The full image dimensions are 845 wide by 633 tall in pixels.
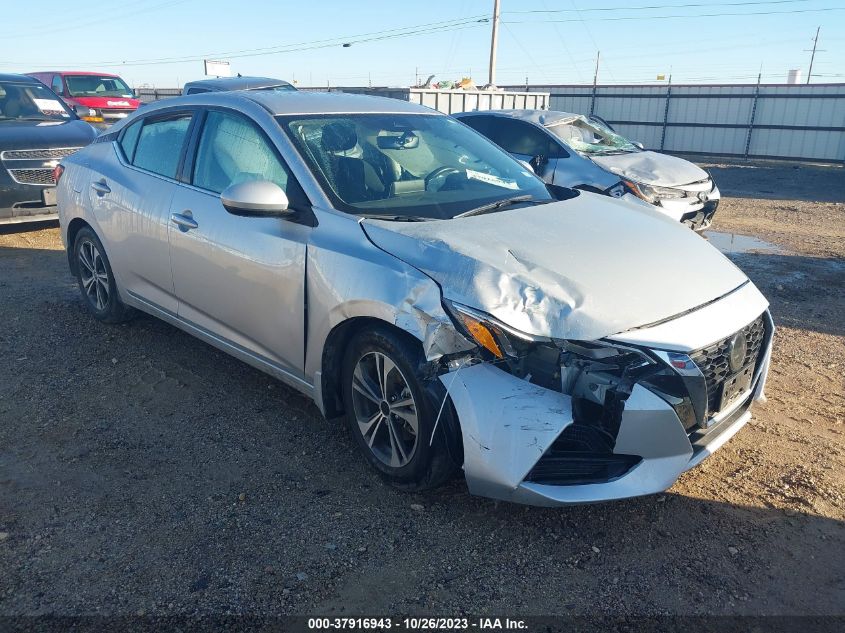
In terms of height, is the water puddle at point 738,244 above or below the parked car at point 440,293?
below

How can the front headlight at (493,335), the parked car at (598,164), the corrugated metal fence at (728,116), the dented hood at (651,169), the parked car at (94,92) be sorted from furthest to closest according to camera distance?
the corrugated metal fence at (728,116) → the parked car at (94,92) → the dented hood at (651,169) → the parked car at (598,164) → the front headlight at (493,335)

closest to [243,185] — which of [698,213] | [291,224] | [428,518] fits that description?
[291,224]

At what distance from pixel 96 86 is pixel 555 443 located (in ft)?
56.1

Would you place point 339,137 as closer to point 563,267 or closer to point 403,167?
point 403,167

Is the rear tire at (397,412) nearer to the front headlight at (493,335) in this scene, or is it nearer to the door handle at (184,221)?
the front headlight at (493,335)

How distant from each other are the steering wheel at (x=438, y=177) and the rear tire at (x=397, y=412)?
1.08m

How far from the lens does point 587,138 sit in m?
9.35

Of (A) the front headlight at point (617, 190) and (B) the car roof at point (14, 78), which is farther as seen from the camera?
(B) the car roof at point (14, 78)

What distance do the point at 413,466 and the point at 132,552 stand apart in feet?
4.07

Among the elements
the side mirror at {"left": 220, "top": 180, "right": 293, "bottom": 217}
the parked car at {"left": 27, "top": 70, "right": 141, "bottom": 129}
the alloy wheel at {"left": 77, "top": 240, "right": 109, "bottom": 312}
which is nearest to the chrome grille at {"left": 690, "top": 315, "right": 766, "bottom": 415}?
the side mirror at {"left": 220, "top": 180, "right": 293, "bottom": 217}

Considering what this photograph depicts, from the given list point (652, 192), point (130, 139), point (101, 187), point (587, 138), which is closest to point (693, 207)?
point (652, 192)

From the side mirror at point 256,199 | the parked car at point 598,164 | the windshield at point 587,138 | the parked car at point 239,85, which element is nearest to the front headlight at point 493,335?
the side mirror at point 256,199

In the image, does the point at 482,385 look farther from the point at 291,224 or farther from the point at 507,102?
the point at 507,102

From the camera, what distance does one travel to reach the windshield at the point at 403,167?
349cm
